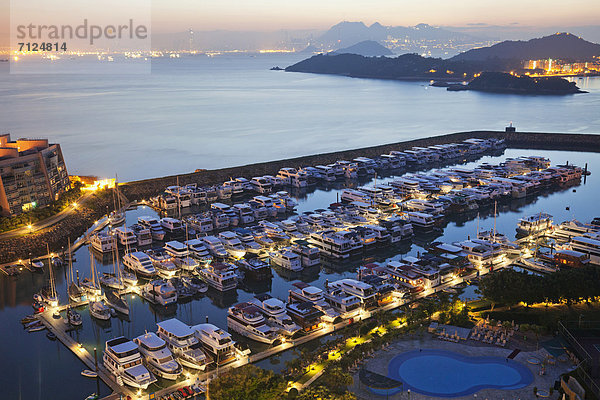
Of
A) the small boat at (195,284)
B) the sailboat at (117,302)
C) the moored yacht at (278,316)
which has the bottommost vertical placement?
the sailboat at (117,302)

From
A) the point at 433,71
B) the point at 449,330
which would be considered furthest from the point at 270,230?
the point at 433,71

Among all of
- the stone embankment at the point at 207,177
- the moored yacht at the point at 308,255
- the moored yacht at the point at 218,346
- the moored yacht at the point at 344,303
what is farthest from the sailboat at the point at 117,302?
the moored yacht at the point at 308,255

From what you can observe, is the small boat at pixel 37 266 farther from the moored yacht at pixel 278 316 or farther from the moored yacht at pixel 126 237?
A: the moored yacht at pixel 278 316

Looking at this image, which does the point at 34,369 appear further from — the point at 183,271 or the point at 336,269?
the point at 336,269

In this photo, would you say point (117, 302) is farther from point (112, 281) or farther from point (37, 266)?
point (37, 266)

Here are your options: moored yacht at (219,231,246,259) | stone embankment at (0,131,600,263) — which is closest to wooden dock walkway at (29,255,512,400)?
moored yacht at (219,231,246,259)

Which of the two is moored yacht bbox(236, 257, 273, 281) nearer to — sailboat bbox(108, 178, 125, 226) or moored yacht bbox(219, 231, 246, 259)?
moored yacht bbox(219, 231, 246, 259)

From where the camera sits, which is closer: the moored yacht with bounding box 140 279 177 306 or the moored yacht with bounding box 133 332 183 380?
the moored yacht with bounding box 133 332 183 380
